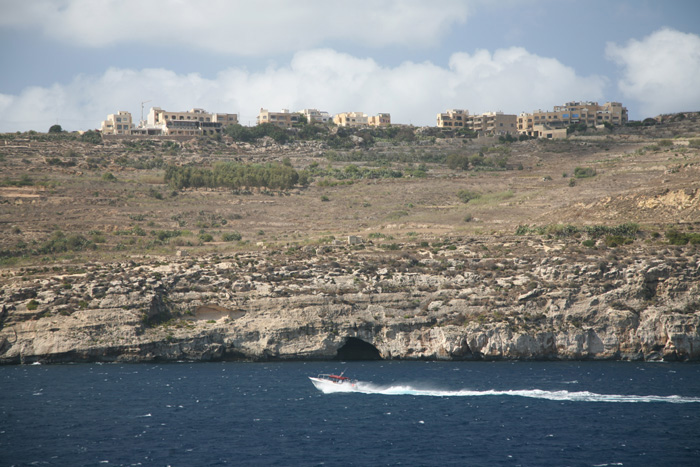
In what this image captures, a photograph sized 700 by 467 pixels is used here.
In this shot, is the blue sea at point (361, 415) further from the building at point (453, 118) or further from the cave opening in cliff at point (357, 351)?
the building at point (453, 118)

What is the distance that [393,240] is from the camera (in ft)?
221

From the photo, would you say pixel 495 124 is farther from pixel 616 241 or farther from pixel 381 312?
pixel 381 312

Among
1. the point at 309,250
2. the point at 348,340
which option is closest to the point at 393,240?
the point at 309,250

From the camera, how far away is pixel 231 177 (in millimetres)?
103188

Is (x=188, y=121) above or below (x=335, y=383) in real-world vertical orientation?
above

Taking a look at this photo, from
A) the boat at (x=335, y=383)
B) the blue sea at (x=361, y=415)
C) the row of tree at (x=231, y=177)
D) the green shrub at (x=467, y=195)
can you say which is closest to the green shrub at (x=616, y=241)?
the blue sea at (x=361, y=415)

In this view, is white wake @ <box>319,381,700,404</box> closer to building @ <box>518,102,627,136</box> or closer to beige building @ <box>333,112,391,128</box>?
building @ <box>518,102,627,136</box>

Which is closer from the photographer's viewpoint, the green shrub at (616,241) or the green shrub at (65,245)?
the green shrub at (616,241)

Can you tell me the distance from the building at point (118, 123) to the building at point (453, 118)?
Answer: 6961 cm

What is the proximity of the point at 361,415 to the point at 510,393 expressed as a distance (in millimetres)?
8585

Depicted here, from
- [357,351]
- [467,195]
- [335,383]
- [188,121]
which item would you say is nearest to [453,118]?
[188,121]

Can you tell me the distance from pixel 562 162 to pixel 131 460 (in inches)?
3932

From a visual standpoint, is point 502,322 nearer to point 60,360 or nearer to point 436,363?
point 436,363

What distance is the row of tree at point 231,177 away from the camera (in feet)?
331
